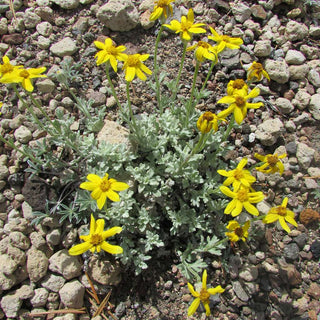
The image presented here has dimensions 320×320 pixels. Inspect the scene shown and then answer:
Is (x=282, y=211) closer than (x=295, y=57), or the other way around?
(x=282, y=211)

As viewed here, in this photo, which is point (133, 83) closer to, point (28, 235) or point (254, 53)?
point (254, 53)

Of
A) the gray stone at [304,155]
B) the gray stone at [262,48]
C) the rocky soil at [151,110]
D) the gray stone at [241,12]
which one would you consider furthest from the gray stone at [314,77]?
the gray stone at [241,12]

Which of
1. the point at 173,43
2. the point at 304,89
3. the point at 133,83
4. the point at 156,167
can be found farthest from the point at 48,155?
the point at 304,89

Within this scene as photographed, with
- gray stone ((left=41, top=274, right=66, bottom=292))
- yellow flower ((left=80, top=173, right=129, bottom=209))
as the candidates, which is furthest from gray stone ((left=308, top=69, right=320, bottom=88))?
gray stone ((left=41, top=274, right=66, bottom=292))

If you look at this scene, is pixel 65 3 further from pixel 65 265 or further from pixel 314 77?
pixel 314 77

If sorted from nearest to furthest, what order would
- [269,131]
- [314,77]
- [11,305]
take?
[11,305] → [269,131] → [314,77]

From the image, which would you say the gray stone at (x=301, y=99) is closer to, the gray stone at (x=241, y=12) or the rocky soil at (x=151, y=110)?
the rocky soil at (x=151, y=110)

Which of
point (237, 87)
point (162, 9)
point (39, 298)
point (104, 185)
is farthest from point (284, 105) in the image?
point (39, 298)
